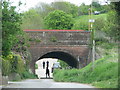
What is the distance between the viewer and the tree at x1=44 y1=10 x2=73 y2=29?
72.7 m

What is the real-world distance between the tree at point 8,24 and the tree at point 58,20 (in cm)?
5435

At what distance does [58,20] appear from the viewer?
7300 cm

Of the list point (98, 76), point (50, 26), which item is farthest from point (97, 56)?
point (50, 26)

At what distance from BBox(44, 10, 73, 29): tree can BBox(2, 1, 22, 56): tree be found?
54.3 meters

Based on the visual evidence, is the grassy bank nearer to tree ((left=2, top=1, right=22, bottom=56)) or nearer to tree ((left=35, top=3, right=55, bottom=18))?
tree ((left=2, top=1, right=22, bottom=56))

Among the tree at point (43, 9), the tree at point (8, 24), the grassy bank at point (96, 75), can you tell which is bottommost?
the grassy bank at point (96, 75)

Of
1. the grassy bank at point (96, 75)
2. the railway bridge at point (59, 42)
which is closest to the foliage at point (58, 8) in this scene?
the railway bridge at point (59, 42)

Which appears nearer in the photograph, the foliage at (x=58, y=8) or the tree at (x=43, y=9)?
the foliage at (x=58, y=8)

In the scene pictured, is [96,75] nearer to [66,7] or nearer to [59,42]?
[59,42]

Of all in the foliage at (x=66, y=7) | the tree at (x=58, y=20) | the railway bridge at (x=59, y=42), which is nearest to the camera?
the railway bridge at (x=59, y=42)

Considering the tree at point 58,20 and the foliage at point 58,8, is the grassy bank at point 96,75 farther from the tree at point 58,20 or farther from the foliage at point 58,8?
the foliage at point 58,8

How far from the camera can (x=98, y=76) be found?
20953 millimetres

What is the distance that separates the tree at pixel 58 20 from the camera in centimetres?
7269

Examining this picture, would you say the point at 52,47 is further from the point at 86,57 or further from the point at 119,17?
the point at 119,17
